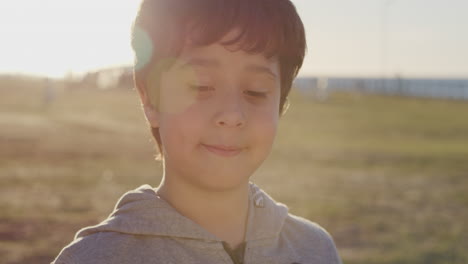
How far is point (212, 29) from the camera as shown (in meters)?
2.43

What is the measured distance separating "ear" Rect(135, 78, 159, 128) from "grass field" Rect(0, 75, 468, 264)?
1716 millimetres

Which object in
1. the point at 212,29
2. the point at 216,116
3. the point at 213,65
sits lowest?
the point at 216,116

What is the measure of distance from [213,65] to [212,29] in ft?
0.36

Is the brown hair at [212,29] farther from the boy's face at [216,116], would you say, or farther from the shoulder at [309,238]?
the shoulder at [309,238]

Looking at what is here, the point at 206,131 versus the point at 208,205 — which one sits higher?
the point at 206,131

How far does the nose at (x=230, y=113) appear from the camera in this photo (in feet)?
7.77

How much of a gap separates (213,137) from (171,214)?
288 mm

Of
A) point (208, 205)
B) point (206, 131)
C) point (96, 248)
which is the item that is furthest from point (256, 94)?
point (96, 248)

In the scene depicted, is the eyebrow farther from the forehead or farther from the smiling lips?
the smiling lips

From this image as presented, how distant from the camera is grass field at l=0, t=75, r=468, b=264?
22.7ft

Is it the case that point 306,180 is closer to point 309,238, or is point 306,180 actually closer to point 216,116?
point 309,238

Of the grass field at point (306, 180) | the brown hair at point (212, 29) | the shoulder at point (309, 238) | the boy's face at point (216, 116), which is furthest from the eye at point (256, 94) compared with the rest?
the grass field at point (306, 180)

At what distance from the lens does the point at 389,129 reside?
21.8 metres

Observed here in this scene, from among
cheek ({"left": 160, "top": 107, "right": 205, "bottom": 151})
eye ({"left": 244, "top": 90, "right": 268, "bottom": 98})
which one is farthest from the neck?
eye ({"left": 244, "top": 90, "right": 268, "bottom": 98})
